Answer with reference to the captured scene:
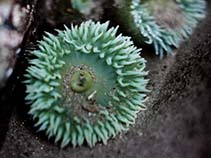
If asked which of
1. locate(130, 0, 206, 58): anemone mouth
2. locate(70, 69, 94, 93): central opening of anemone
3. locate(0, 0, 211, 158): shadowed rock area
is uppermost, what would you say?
locate(130, 0, 206, 58): anemone mouth

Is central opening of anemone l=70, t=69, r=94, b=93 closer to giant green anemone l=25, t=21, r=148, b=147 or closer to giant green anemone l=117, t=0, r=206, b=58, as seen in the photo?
→ giant green anemone l=25, t=21, r=148, b=147

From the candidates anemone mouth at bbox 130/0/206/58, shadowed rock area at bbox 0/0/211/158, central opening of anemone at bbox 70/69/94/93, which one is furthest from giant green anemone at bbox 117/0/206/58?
central opening of anemone at bbox 70/69/94/93

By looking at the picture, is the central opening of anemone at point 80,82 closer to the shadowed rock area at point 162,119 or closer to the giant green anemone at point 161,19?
the shadowed rock area at point 162,119

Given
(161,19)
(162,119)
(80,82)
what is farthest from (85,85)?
(161,19)

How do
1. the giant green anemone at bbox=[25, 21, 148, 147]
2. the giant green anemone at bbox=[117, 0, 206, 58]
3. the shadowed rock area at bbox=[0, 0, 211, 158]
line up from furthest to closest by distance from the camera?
the giant green anemone at bbox=[117, 0, 206, 58] → the giant green anemone at bbox=[25, 21, 148, 147] → the shadowed rock area at bbox=[0, 0, 211, 158]

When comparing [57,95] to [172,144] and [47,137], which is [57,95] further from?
[172,144]

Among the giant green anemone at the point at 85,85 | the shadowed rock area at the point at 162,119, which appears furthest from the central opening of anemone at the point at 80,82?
the shadowed rock area at the point at 162,119

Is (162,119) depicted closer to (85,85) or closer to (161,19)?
(85,85)
